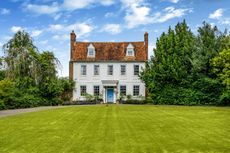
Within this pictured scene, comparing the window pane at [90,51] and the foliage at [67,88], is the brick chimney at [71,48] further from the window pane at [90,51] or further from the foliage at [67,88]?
the window pane at [90,51]

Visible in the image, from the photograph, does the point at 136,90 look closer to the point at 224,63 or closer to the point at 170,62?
the point at 170,62

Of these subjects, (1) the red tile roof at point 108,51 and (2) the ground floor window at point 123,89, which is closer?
(2) the ground floor window at point 123,89

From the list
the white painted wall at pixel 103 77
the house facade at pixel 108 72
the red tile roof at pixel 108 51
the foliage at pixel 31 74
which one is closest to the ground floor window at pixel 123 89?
the house facade at pixel 108 72

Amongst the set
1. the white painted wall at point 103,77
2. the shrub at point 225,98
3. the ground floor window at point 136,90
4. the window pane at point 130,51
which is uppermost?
the window pane at point 130,51

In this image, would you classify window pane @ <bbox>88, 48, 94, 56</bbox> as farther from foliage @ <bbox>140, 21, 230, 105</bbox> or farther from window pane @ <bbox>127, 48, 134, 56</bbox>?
foliage @ <bbox>140, 21, 230, 105</bbox>

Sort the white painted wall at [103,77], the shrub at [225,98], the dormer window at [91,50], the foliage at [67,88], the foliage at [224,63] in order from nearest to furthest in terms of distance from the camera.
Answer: the foliage at [224,63] → the shrub at [225,98] → the foliage at [67,88] → the white painted wall at [103,77] → the dormer window at [91,50]

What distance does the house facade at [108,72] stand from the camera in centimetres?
4797

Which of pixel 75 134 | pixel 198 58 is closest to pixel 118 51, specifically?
pixel 198 58

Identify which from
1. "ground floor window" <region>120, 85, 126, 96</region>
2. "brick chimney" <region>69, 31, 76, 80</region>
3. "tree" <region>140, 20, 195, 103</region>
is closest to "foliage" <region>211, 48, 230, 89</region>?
"tree" <region>140, 20, 195, 103</region>

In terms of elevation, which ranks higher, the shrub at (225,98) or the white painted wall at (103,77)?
the white painted wall at (103,77)

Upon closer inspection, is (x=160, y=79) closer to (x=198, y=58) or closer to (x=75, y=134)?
(x=198, y=58)

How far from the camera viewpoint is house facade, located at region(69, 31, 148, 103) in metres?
48.0

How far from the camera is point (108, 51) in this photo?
4928cm

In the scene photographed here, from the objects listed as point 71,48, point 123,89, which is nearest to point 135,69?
point 123,89
